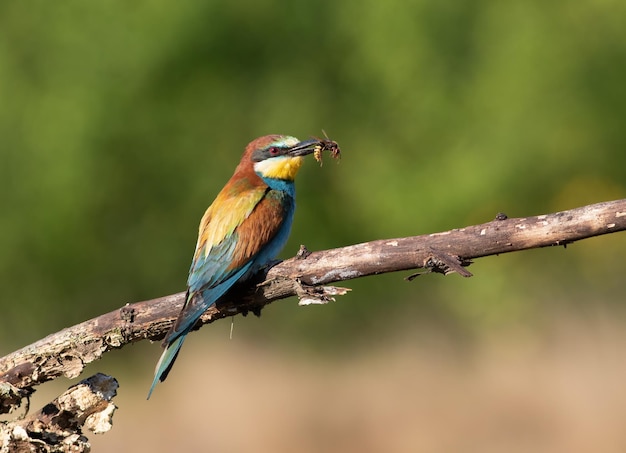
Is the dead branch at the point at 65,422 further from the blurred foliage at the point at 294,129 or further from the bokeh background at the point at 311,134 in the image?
the blurred foliage at the point at 294,129

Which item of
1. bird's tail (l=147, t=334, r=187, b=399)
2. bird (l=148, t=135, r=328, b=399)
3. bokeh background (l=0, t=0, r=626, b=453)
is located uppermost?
bokeh background (l=0, t=0, r=626, b=453)

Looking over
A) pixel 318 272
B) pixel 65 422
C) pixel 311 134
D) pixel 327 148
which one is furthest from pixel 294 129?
pixel 65 422

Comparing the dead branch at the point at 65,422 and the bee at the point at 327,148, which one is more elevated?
the bee at the point at 327,148

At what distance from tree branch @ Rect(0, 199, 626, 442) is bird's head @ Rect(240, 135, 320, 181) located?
0.90 metres

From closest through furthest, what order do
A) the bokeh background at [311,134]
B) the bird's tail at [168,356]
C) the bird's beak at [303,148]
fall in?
the bird's tail at [168,356] < the bird's beak at [303,148] < the bokeh background at [311,134]

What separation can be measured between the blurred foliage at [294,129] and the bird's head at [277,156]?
3.83m

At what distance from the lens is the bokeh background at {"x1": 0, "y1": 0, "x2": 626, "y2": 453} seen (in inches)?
311

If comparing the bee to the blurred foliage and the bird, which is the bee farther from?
the blurred foliage

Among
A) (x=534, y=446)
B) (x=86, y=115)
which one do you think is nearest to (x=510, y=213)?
(x=534, y=446)

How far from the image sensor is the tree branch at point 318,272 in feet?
8.66

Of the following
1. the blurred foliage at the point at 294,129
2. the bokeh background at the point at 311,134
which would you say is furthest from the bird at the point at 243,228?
the blurred foliage at the point at 294,129

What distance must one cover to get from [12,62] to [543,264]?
186 inches

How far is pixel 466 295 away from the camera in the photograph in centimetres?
782

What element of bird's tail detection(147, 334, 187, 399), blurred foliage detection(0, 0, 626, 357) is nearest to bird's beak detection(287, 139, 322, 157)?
bird's tail detection(147, 334, 187, 399)
